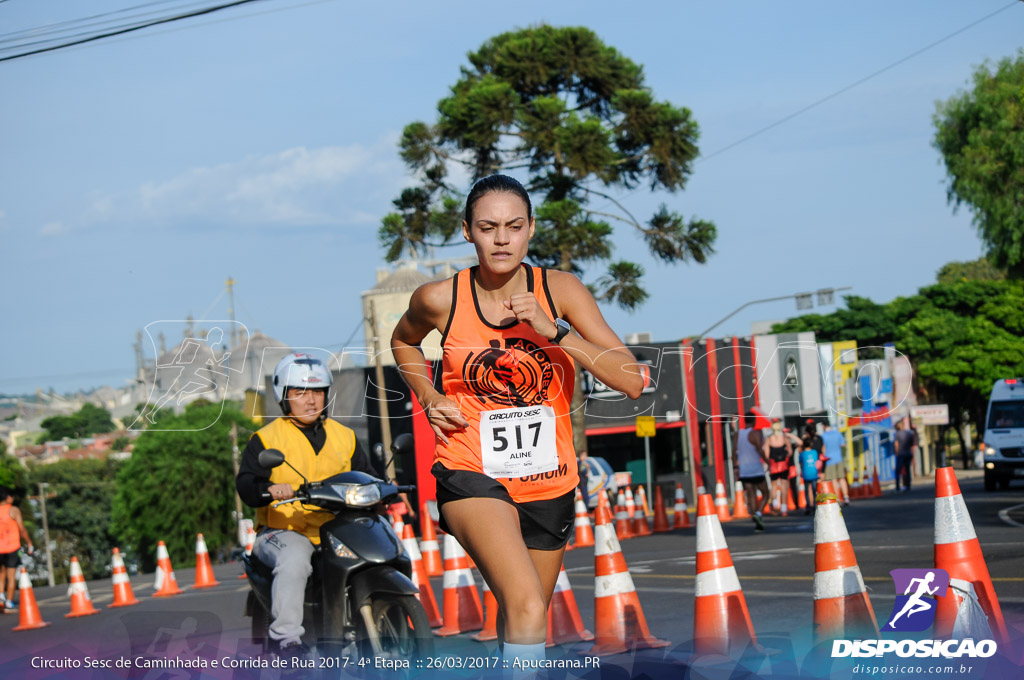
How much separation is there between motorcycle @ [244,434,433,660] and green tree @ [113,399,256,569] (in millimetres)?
55003

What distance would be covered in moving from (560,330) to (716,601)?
2.18 m

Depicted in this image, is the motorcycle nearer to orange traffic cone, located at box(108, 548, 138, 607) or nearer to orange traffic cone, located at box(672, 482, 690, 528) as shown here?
orange traffic cone, located at box(108, 548, 138, 607)

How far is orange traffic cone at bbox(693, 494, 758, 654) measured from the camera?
5.47 m

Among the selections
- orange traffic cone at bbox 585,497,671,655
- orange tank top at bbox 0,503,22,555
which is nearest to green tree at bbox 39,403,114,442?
orange tank top at bbox 0,503,22,555

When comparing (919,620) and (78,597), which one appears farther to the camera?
(78,597)

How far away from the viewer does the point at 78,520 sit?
86125mm

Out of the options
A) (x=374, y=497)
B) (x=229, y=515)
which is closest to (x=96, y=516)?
(x=229, y=515)

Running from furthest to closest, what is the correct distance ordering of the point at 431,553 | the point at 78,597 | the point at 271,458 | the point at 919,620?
the point at 431,553
the point at 78,597
the point at 271,458
the point at 919,620

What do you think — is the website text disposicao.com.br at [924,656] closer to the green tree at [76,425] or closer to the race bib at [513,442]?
the race bib at [513,442]

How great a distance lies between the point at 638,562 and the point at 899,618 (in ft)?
29.8

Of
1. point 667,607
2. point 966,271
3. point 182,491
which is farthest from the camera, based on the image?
point 966,271

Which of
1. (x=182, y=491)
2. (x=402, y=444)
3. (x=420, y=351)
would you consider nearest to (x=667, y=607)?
(x=402, y=444)

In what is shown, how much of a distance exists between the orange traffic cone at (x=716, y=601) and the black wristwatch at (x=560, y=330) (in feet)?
6.40

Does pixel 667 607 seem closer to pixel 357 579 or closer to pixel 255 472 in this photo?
pixel 357 579
